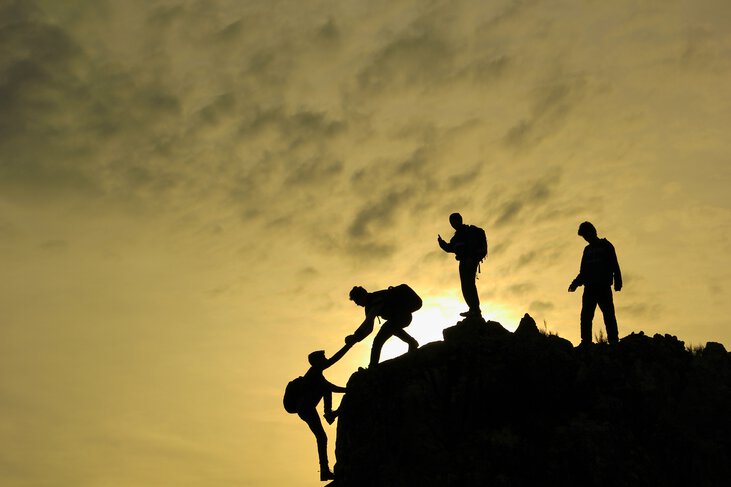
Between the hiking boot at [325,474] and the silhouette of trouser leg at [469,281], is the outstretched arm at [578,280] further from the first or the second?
the hiking boot at [325,474]

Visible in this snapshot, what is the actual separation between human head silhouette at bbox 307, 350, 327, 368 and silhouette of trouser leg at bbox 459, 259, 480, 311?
3611 mm

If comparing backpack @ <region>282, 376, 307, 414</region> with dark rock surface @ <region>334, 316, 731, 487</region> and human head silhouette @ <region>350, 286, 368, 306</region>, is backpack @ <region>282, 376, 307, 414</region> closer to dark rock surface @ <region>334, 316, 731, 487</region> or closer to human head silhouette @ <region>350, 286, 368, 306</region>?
dark rock surface @ <region>334, 316, 731, 487</region>

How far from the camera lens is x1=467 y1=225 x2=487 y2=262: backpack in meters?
18.5

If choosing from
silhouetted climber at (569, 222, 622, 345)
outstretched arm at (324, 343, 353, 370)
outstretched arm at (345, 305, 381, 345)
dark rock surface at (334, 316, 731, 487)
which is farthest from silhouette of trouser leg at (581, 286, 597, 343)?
outstretched arm at (324, 343, 353, 370)

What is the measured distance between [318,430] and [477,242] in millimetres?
5526

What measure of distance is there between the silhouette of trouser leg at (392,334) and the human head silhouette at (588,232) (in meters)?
4.42

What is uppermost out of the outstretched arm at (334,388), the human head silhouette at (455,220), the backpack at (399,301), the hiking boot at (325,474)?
the human head silhouette at (455,220)

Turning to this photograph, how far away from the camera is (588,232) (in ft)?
60.5

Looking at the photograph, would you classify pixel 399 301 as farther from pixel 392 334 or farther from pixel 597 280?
pixel 597 280

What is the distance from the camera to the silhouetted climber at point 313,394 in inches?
691

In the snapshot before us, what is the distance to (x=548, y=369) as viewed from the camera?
16.2m

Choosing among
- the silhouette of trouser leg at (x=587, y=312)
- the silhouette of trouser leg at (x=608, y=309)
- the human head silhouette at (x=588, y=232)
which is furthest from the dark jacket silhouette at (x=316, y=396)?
the human head silhouette at (x=588, y=232)

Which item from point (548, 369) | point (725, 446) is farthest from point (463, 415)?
point (725, 446)

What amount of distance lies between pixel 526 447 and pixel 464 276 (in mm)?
4615
